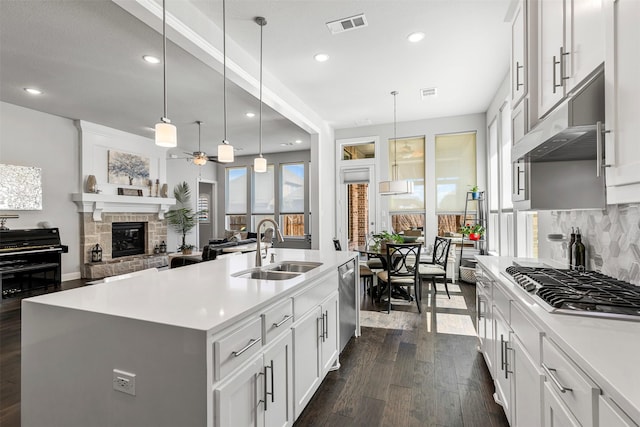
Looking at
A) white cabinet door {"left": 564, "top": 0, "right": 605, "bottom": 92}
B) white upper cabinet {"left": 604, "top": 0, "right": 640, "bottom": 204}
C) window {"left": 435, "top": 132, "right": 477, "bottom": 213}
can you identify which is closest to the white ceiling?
window {"left": 435, "top": 132, "right": 477, "bottom": 213}

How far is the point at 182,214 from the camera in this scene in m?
8.33

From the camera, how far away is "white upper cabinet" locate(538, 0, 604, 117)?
1294 millimetres

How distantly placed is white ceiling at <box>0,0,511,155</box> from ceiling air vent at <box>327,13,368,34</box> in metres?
0.08

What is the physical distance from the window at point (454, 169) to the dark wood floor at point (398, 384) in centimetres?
348

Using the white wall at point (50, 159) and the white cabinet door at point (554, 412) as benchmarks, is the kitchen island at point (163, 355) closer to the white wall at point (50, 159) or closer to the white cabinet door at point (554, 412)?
the white cabinet door at point (554, 412)

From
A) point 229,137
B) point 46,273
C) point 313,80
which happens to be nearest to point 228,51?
point 313,80

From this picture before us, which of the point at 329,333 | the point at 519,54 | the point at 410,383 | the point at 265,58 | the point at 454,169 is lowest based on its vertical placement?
the point at 410,383

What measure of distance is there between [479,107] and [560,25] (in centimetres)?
448

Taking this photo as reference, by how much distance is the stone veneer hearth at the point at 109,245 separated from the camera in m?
6.12

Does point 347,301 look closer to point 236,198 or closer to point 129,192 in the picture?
point 129,192

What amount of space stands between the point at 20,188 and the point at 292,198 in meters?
5.86

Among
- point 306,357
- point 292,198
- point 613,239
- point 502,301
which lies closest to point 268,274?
point 306,357

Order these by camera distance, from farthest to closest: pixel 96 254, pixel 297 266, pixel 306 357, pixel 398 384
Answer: pixel 96 254 → pixel 297 266 → pixel 398 384 → pixel 306 357

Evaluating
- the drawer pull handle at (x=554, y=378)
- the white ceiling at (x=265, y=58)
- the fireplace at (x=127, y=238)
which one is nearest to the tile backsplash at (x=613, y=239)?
the drawer pull handle at (x=554, y=378)
